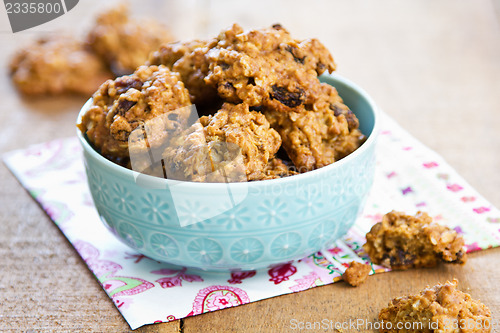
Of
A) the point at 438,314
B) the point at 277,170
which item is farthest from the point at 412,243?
the point at 277,170

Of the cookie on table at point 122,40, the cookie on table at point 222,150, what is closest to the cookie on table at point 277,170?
the cookie on table at point 222,150

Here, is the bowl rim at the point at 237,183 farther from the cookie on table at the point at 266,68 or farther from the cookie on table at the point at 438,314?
the cookie on table at the point at 438,314

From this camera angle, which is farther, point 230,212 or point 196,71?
point 196,71

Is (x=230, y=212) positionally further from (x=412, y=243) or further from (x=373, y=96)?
(x=373, y=96)

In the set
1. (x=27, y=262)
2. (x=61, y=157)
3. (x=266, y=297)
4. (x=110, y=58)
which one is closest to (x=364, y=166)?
(x=266, y=297)

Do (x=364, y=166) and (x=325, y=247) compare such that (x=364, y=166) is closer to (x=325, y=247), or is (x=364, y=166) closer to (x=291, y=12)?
(x=325, y=247)

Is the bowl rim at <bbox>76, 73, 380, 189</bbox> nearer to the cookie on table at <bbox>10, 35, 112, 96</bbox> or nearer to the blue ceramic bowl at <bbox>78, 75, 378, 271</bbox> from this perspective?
the blue ceramic bowl at <bbox>78, 75, 378, 271</bbox>
